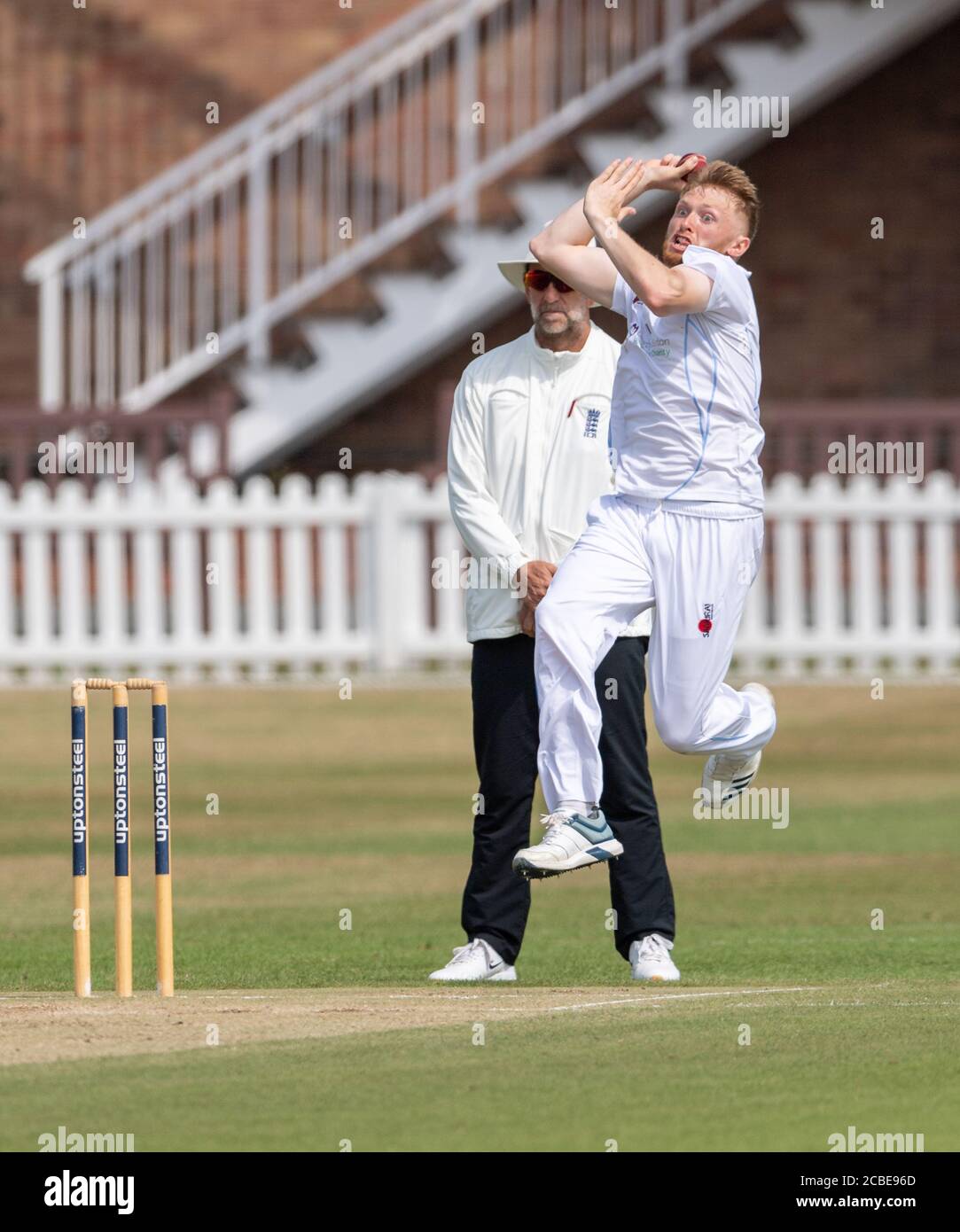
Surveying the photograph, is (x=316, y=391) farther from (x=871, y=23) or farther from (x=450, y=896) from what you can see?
(x=450, y=896)

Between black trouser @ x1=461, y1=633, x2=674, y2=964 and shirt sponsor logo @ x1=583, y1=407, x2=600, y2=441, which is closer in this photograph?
black trouser @ x1=461, y1=633, x2=674, y2=964

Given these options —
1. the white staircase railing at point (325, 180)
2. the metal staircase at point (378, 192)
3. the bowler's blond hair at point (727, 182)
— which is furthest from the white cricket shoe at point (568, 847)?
the white staircase railing at point (325, 180)

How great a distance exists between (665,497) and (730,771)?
1.12m

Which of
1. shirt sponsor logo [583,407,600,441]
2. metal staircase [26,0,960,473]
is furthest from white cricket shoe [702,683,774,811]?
metal staircase [26,0,960,473]

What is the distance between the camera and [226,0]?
923 inches

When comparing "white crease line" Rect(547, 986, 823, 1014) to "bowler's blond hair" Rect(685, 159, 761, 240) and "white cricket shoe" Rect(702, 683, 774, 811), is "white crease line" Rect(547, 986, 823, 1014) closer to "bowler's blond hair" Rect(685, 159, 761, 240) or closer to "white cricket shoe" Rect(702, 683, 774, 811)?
"white cricket shoe" Rect(702, 683, 774, 811)

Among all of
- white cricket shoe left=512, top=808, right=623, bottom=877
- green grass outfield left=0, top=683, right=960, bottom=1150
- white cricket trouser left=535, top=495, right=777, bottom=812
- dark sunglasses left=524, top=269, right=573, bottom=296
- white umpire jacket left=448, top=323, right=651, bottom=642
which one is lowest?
green grass outfield left=0, top=683, right=960, bottom=1150

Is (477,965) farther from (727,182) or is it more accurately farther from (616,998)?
(727,182)

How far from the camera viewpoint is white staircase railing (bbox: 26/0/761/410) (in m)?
21.4

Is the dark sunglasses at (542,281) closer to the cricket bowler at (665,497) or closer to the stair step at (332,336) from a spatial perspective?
the cricket bowler at (665,497)

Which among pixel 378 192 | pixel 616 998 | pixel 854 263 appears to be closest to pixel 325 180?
pixel 378 192

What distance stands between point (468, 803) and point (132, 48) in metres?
11.9

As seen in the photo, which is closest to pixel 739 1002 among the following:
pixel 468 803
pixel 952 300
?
pixel 468 803

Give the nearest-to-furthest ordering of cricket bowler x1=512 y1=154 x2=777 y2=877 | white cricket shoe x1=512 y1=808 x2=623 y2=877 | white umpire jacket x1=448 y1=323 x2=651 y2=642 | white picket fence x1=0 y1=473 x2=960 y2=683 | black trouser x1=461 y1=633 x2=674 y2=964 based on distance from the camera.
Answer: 1. white cricket shoe x1=512 y1=808 x2=623 y2=877
2. cricket bowler x1=512 y1=154 x2=777 y2=877
3. black trouser x1=461 y1=633 x2=674 y2=964
4. white umpire jacket x1=448 y1=323 x2=651 y2=642
5. white picket fence x1=0 y1=473 x2=960 y2=683
